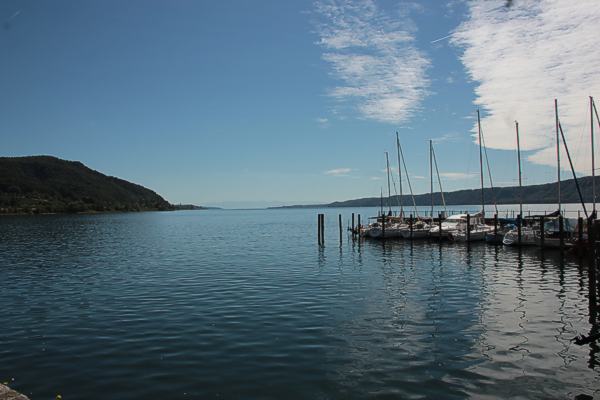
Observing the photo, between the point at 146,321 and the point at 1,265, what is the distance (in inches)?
1027

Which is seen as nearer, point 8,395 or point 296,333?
point 8,395

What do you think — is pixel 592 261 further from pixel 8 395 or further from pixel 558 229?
pixel 558 229

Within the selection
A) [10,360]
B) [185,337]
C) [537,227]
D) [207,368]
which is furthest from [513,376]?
[537,227]

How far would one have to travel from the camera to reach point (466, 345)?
49.0 ft

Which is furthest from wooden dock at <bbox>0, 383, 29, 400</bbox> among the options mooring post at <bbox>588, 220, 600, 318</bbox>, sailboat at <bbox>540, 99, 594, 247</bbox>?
sailboat at <bbox>540, 99, 594, 247</bbox>

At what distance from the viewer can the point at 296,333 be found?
1661 centimetres

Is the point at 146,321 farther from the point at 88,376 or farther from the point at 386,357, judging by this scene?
the point at 386,357

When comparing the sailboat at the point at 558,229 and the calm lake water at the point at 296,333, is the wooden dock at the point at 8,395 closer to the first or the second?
the calm lake water at the point at 296,333

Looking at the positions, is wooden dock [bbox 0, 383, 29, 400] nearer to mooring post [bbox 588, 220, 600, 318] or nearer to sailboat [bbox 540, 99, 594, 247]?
mooring post [bbox 588, 220, 600, 318]

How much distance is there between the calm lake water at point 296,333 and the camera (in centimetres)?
1177

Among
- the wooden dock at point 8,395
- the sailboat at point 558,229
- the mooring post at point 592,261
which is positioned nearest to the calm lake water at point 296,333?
the mooring post at point 592,261

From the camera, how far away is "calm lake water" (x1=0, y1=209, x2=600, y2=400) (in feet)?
38.6

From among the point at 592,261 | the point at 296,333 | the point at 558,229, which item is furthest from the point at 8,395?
the point at 558,229

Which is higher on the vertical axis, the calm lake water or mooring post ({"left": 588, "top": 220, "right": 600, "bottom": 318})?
mooring post ({"left": 588, "top": 220, "right": 600, "bottom": 318})
